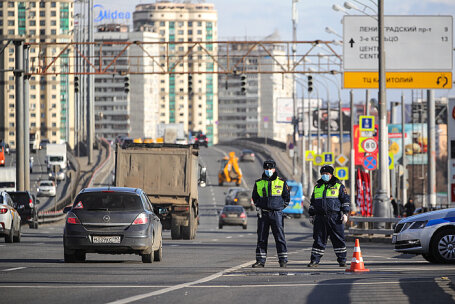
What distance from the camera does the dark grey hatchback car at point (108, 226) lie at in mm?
19594

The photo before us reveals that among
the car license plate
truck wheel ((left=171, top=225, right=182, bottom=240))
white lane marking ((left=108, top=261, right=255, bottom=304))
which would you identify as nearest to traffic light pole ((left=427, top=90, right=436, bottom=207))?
truck wheel ((left=171, top=225, right=182, bottom=240))

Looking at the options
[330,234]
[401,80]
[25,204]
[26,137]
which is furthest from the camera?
[26,137]

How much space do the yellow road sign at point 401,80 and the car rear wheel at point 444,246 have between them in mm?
22621

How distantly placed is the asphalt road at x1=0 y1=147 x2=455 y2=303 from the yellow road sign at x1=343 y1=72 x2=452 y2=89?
19.9m

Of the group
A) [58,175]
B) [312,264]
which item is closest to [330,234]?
[312,264]

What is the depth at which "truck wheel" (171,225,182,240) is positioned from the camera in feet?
A: 115

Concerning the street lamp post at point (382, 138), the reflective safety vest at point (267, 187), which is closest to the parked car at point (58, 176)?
the street lamp post at point (382, 138)

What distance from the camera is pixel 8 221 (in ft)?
97.0

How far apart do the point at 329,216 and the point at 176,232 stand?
16.4 meters

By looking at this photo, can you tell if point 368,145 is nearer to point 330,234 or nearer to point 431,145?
point 431,145

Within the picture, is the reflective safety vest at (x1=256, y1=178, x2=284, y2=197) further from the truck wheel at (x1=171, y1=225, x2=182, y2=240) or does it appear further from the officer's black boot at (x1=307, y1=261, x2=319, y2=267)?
the truck wheel at (x1=171, y1=225, x2=182, y2=240)

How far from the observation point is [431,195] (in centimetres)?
4497

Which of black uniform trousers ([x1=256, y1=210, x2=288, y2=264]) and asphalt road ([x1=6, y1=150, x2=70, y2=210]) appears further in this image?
asphalt road ([x1=6, y1=150, x2=70, y2=210])

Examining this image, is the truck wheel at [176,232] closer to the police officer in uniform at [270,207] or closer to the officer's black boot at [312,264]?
the officer's black boot at [312,264]
